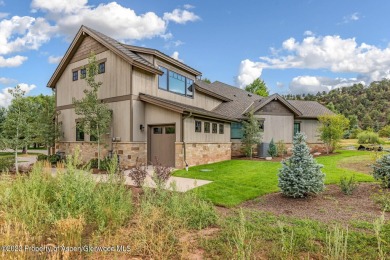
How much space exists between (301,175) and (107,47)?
12.8 metres

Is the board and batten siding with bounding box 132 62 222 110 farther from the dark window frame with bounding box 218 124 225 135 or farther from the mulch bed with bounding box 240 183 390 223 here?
the mulch bed with bounding box 240 183 390 223

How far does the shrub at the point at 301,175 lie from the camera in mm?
6625

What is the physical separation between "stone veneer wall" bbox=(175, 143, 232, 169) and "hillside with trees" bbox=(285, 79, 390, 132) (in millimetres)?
41156

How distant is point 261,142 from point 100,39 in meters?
14.0

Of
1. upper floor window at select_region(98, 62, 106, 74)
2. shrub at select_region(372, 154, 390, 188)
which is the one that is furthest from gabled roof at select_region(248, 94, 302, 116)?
shrub at select_region(372, 154, 390, 188)

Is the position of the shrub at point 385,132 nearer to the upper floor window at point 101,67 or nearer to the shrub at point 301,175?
the shrub at point 301,175

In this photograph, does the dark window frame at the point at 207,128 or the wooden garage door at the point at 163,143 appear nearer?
the wooden garage door at the point at 163,143

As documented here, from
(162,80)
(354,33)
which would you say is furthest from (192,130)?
(354,33)

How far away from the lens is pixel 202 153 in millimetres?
14797

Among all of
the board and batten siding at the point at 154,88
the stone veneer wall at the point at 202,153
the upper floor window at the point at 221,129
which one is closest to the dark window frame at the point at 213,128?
the upper floor window at the point at 221,129

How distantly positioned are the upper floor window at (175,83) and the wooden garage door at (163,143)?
3138 mm

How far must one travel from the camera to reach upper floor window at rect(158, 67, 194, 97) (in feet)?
51.0

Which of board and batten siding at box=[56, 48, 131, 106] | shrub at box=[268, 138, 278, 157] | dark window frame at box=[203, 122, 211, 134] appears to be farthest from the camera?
shrub at box=[268, 138, 278, 157]

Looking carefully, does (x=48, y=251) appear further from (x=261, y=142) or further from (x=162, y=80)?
(x=261, y=142)
